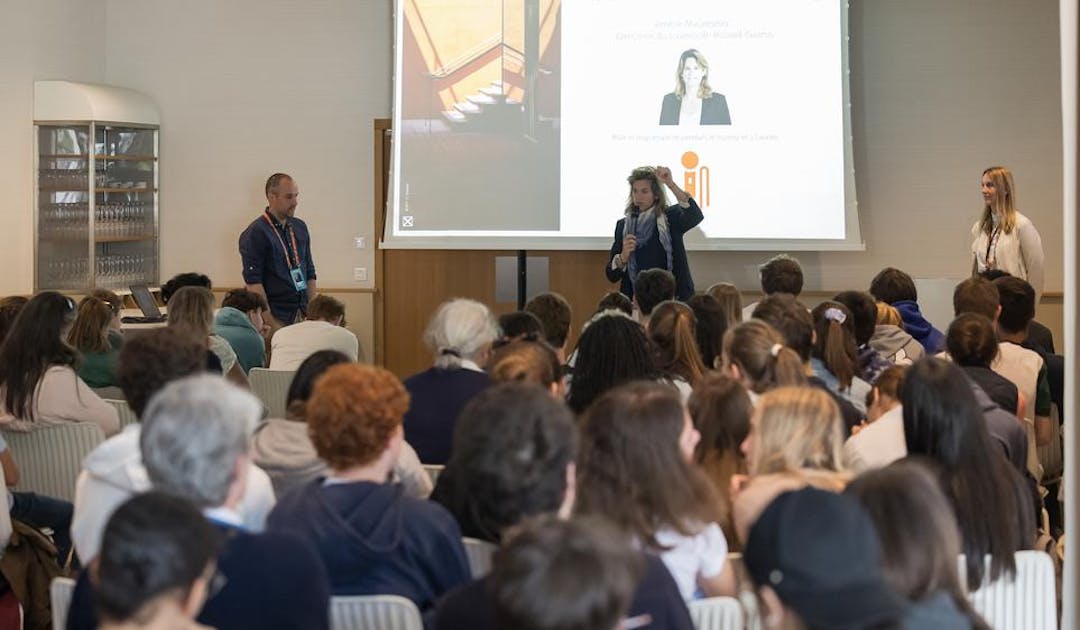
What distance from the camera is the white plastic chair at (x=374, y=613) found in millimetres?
2334

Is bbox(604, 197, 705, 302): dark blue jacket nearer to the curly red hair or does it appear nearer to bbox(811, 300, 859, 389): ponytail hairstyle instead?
bbox(811, 300, 859, 389): ponytail hairstyle

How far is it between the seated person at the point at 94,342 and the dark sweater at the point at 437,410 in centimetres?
164

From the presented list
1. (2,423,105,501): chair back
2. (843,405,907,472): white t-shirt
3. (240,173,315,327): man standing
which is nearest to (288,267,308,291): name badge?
(240,173,315,327): man standing

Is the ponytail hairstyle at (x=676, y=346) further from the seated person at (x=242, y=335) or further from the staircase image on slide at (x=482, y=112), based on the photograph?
the staircase image on slide at (x=482, y=112)

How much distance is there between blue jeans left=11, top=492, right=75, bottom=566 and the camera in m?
4.12

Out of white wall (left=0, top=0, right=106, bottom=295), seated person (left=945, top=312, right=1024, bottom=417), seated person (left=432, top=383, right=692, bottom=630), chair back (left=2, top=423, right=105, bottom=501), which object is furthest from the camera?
white wall (left=0, top=0, right=106, bottom=295)

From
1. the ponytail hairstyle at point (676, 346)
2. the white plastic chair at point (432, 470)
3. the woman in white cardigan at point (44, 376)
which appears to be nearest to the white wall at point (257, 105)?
the woman in white cardigan at point (44, 376)

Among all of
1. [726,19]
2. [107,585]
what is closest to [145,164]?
[726,19]

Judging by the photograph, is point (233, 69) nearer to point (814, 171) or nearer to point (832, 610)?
point (814, 171)

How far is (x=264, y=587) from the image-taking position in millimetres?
2131

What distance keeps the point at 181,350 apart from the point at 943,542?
2.00 meters

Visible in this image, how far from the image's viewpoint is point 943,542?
1958mm

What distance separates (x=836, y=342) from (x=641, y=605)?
101 inches

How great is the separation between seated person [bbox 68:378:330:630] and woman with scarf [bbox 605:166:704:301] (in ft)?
16.8
